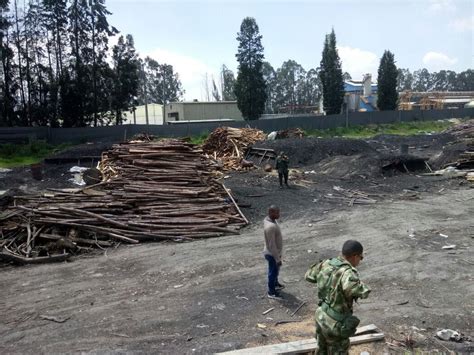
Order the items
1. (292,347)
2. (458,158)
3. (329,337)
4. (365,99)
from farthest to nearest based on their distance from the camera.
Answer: (365,99) → (458,158) → (292,347) → (329,337)

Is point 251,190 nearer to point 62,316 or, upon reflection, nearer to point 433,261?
point 433,261

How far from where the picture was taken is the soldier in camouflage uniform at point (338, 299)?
405 cm

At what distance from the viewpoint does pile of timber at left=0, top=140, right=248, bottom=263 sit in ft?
34.2

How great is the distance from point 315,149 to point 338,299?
69.1 feet

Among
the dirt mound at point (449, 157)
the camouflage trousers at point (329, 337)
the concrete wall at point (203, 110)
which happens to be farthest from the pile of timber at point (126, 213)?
the concrete wall at point (203, 110)

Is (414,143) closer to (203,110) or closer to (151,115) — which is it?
(203,110)

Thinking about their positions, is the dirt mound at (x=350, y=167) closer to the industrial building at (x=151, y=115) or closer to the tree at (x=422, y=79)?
the industrial building at (x=151, y=115)

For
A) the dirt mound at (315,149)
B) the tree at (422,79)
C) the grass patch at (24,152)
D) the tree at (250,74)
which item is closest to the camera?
the dirt mound at (315,149)

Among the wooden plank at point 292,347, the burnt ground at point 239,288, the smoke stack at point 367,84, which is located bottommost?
the burnt ground at point 239,288

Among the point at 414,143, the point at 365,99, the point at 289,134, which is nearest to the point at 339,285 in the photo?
the point at 289,134

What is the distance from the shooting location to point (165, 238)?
36.7 feet

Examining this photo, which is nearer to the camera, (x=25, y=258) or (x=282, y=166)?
(x=25, y=258)

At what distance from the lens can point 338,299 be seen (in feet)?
13.5

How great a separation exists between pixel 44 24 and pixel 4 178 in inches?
1011
